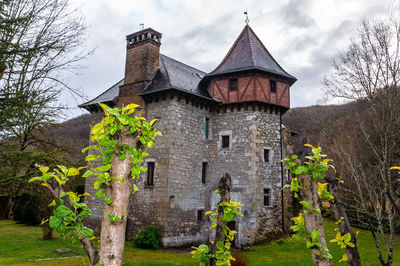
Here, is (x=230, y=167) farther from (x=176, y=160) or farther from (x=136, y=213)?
(x=136, y=213)

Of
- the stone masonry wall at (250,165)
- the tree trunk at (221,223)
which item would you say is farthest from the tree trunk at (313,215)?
the stone masonry wall at (250,165)

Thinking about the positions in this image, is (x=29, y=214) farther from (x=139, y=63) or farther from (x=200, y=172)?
(x=139, y=63)

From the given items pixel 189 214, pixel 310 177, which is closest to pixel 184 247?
pixel 189 214

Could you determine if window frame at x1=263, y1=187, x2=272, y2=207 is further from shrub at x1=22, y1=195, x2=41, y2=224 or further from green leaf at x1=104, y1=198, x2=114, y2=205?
shrub at x1=22, y1=195, x2=41, y2=224

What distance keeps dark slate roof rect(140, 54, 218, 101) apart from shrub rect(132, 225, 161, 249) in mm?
6350

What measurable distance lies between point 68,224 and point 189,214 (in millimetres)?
12026

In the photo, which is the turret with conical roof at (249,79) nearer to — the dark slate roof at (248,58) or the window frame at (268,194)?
the dark slate roof at (248,58)

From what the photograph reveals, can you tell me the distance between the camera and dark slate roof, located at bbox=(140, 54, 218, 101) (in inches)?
576

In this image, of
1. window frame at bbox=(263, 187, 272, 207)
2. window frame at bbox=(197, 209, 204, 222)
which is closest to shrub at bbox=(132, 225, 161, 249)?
window frame at bbox=(197, 209, 204, 222)

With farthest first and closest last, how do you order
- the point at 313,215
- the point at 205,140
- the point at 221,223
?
the point at 205,140 → the point at 221,223 → the point at 313,215

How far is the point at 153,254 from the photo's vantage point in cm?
1179

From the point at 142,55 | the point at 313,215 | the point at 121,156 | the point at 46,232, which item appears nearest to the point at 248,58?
the point at 142,55

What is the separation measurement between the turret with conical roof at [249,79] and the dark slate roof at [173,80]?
3.11ft

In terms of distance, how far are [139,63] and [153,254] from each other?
30.9 feet
